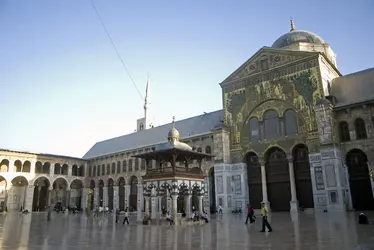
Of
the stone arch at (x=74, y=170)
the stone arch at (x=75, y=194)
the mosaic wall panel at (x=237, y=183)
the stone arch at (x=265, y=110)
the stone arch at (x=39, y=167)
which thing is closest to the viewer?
the stone arch at (x=265, y=110)

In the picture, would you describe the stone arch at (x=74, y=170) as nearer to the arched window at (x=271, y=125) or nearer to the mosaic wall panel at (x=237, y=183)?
the mosaic wall panel at (x=237, y=183)

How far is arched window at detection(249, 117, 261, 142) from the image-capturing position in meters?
28.9

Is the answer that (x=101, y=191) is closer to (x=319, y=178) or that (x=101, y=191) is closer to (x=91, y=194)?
(x=91, y=194)

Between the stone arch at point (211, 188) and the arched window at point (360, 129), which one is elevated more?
the arched window at point (360, 129)

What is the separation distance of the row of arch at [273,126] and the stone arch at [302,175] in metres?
1.66

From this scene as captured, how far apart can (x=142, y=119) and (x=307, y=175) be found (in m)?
47.4

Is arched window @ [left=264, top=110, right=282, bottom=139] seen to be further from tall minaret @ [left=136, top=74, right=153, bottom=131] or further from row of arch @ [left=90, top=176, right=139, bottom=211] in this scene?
tall minaret @ [left=136, top=74, right=153, bottom=131]

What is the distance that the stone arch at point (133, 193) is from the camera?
41.8 meters

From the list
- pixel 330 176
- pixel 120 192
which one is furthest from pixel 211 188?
pixel 120 192

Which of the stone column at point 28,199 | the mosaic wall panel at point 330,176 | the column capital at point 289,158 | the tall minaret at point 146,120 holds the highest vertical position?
the tall minaret at point 146,120

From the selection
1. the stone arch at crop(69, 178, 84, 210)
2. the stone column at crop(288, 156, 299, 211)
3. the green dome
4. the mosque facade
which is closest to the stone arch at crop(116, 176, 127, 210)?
the mosque facade

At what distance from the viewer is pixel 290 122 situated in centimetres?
2711

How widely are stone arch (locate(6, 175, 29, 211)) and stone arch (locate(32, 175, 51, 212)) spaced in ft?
5.99

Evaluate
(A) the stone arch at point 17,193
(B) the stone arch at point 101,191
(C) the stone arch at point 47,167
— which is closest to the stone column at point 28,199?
(A) the stone arch at point 17,193
